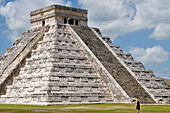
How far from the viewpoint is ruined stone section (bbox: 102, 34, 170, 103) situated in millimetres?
30697

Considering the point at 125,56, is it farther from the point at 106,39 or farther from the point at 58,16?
the point at 58,16

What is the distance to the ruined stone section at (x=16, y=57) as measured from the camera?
30.1 m

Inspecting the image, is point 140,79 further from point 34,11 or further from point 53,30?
point 34,11

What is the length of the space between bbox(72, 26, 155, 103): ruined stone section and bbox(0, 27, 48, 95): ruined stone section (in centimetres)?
472

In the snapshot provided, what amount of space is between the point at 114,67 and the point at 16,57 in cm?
1011

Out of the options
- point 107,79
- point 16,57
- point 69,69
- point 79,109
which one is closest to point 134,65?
point 107,79

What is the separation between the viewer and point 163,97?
102 ft

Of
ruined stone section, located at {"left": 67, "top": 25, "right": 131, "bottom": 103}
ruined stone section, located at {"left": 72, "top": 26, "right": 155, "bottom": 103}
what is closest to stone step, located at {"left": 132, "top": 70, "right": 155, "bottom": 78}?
ruined stone section, located at {"left": 72, "top": 26, "right": 155, "bottom": 103}

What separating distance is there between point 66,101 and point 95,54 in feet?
24.4

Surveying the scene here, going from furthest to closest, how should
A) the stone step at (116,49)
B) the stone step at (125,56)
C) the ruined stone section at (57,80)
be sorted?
the stone step at (116,49), the stone step at (125,56), the ruined stone section at (57,80)

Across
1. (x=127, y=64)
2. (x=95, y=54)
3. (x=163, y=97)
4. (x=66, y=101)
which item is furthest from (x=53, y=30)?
(x=163, y=97)

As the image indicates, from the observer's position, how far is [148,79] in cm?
3272

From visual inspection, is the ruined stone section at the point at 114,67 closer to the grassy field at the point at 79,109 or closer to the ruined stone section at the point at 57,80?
the ruined stone section at the point at 57,80

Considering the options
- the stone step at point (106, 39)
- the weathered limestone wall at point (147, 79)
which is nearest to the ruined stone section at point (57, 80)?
the weathered limestone wall at point (147, 79)
